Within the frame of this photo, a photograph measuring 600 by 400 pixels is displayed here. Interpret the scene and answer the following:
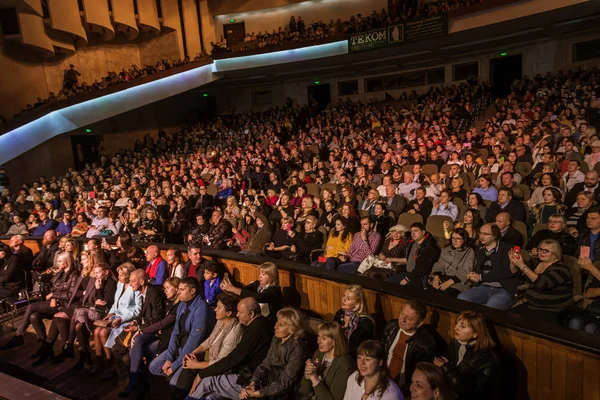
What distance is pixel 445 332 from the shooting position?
2641 millimetres

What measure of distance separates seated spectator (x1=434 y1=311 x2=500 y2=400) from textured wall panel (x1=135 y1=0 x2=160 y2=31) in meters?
17.3

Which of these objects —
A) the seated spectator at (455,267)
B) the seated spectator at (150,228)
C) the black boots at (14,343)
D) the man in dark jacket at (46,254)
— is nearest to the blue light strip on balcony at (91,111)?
the seated spectator at (150,228)

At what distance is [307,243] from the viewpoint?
4.98 metres

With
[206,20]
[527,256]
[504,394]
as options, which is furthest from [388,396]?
[206,20]

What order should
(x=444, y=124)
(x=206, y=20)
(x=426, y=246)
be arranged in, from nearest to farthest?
(x=426, y=246) → (x=444, y=124) → (x=206, y=20)

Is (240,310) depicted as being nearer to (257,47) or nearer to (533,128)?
(533,128)

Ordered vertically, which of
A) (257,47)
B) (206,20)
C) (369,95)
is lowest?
(369,95)

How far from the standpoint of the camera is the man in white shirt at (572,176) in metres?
5.12

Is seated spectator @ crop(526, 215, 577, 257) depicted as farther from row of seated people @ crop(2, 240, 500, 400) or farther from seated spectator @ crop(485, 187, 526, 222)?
row of seated people @ crop(2, 240, 500, 400)

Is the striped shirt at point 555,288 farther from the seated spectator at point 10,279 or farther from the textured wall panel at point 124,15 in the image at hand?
the textured wall panel at point 124,15

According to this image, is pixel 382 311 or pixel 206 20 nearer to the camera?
pixel 382 311

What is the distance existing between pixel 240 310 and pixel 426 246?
1.99 m

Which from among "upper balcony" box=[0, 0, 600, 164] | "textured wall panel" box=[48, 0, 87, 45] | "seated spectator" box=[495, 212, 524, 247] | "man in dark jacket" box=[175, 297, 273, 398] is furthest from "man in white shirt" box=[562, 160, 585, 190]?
"textured wall panel" box=[48, 0, 87, 45]

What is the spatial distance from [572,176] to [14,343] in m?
7.09
